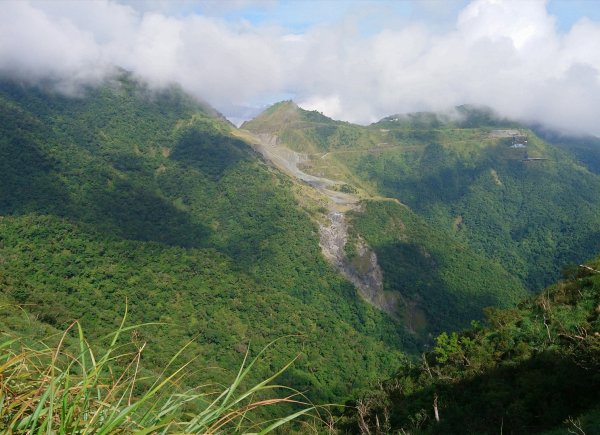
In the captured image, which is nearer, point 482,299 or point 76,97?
point 482,299

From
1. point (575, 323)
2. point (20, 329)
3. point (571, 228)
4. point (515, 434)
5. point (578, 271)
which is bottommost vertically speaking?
point (20, 329)

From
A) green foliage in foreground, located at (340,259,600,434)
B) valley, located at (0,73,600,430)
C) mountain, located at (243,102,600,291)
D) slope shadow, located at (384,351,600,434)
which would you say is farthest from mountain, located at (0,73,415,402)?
mountain, located at (243,102,600,291)

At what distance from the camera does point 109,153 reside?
115m

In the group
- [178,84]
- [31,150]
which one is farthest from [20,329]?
[178,84]

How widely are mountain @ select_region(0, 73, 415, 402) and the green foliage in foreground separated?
955 cm

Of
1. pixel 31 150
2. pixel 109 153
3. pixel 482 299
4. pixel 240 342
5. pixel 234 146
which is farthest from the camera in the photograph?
pixel 234 146

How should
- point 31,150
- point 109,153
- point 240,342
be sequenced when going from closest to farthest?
point 240,342, point 31,150, point 109,153

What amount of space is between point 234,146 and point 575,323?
11969 centimetres

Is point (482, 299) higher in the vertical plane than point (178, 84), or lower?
lower

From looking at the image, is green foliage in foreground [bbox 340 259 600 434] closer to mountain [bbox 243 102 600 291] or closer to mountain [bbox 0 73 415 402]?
mountain [bbox 0 73 415 402]

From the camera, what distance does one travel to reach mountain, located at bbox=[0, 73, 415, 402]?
53.1 m

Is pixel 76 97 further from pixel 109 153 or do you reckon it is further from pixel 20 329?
pixel 20 329

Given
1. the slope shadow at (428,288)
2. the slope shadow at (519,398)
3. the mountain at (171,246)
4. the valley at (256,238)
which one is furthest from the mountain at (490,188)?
the slope shadow at (519,398)

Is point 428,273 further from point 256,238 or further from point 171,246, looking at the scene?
point 171,246
